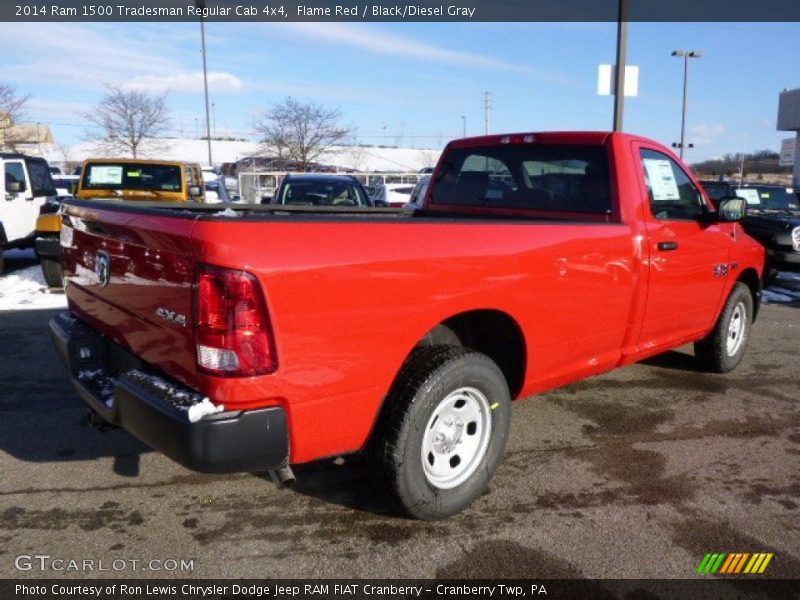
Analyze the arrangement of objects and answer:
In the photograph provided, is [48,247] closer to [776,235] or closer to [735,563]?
[735,563]

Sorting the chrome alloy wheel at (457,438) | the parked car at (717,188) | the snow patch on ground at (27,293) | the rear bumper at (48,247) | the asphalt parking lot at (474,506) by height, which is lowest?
the asphalt parking lot at (474,506)

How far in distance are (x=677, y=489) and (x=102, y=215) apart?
3.24m

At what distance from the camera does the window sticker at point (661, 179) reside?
14.2ft

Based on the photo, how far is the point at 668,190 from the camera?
450 cm

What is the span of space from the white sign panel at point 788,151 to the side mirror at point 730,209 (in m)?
35.8

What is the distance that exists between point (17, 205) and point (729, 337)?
10.7 meters

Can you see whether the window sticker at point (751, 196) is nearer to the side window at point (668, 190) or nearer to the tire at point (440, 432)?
the side window at point (668, 190)

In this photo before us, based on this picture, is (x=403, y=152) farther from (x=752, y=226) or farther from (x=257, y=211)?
(x=257, y=211)

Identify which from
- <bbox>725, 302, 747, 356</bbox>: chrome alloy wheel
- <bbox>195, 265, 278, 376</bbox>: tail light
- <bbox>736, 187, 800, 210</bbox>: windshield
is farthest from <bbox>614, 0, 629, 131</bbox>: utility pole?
<bbox>195, 265, 278, 376</bbox>: tail light

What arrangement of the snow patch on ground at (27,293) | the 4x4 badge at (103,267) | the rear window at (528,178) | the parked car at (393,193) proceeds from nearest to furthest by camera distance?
the 4x4 badge at (103,267)
the rear window at (528,178)
the snow patch on ground at (27,293)
the parked car at (393,193)

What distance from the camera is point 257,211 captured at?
5105 mm

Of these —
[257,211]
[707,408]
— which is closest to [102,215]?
[257,211]

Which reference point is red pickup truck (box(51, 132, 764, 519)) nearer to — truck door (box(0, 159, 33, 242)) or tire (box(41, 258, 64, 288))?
tire (box(41, 258, 64, 288))

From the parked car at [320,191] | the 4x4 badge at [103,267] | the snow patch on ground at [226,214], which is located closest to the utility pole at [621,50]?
the parked car at [320,191]
